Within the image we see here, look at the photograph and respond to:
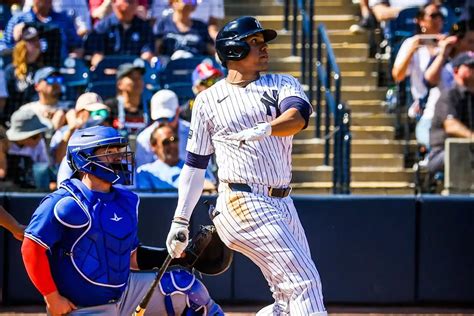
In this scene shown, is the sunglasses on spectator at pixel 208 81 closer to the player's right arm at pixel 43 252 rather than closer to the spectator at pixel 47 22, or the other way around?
the spectator at pixel 47 22

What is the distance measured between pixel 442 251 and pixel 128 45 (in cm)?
410

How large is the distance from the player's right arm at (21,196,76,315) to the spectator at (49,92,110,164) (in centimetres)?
334

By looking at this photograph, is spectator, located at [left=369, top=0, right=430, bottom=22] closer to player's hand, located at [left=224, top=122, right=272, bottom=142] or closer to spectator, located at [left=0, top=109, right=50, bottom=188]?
spectator, located at [left=0, top=109, right=50, bottom=188]

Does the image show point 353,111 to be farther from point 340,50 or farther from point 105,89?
point 105,89

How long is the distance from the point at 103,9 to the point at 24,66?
1.22 meters

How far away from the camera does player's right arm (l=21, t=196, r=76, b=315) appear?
4.97 m

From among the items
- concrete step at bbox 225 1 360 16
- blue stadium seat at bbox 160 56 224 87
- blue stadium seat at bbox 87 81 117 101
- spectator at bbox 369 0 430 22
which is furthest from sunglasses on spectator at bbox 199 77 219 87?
spectator at bbox 369 0 430 22

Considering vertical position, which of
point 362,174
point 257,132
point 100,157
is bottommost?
point 362,174

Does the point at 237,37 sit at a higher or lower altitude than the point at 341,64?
higher

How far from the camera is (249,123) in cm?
552

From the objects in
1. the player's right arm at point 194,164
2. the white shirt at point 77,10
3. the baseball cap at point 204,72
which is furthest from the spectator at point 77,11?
the player's right arm at point 194,164

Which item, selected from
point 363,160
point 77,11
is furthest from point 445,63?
point 77,11

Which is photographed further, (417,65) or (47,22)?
(47,22)

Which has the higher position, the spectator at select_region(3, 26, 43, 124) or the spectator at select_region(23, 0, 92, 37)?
the spectator at select_region(23, 0, 92, 37)
